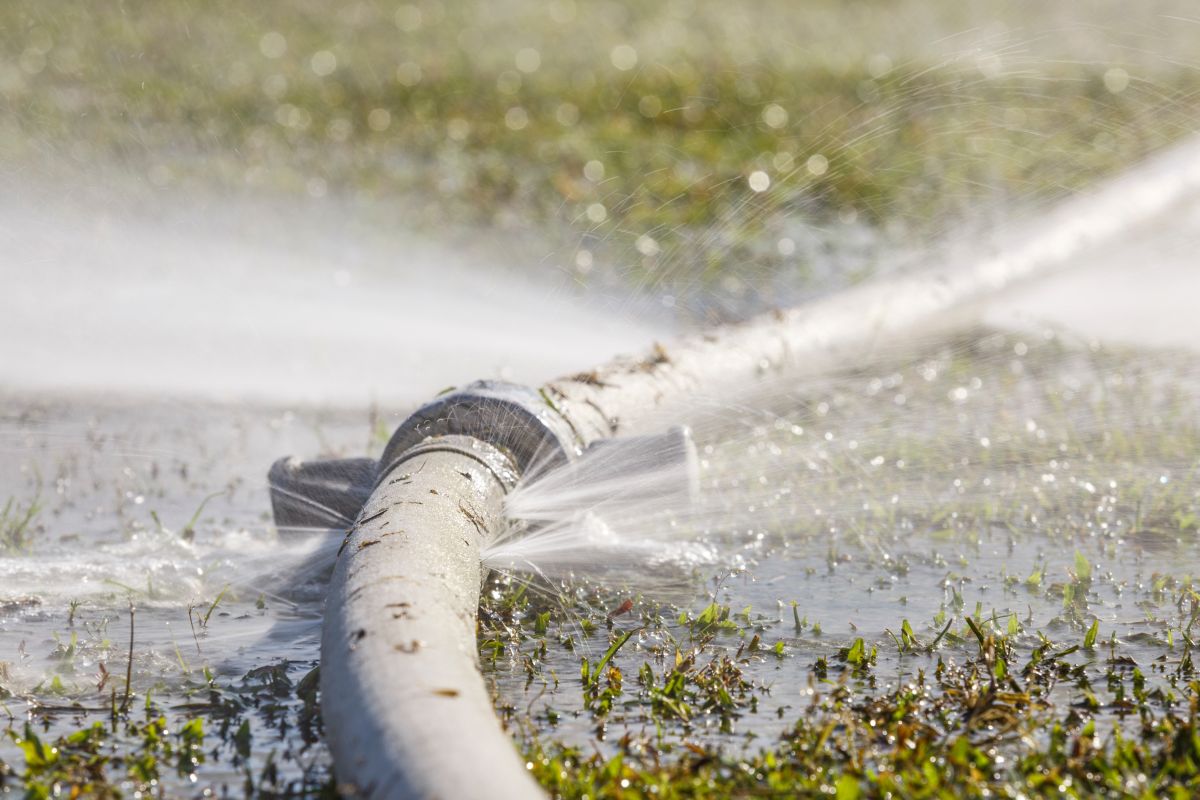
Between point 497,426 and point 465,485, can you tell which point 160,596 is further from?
point 497,426

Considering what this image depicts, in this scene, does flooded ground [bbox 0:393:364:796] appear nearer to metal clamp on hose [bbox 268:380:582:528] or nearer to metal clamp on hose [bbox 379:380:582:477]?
metal clamp on hose [bbox 268:380:582:528]

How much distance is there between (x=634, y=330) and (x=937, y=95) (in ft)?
21.2

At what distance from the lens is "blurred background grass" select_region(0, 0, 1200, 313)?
8344 millimetres

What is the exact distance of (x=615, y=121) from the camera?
10508mm

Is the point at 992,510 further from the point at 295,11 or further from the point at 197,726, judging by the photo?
the point at 295,11

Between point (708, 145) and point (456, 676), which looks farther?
point (708, 145)

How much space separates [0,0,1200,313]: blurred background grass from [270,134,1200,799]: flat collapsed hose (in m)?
1.12

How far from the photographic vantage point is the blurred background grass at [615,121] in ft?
27.4

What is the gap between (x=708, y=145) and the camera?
9.68m

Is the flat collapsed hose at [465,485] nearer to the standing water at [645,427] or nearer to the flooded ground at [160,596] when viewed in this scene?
the standing water at [645,427]

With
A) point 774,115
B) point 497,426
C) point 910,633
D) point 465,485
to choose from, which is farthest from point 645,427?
point 774,115

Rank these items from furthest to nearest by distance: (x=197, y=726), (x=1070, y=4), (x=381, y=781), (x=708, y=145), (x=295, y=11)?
(x=1070, y=4)
(x=295, y=11)
(x=708, y=145)
(x=197, y=726)
(x=381, y=781)

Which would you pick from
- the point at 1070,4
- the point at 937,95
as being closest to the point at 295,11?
the point at 937,95

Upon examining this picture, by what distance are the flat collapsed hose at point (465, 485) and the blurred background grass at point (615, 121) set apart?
1.12m
